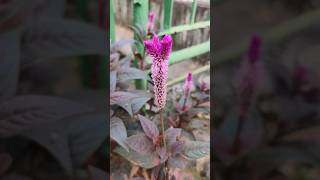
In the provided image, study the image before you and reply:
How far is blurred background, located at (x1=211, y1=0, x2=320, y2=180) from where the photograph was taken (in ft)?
3.27

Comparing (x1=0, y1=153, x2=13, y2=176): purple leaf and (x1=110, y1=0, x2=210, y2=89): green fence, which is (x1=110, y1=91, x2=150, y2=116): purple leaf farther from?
(x1=0, y1=153, x2=13, y2=176): purple leaf

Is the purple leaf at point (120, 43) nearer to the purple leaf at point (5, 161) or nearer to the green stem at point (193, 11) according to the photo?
the green stem at point (193, 11)

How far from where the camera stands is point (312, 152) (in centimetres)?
104

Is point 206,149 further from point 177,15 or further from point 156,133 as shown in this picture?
point 177,15

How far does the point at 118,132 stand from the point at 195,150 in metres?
0.21

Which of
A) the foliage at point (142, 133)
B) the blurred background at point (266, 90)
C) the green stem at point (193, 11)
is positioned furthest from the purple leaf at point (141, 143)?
the green stem at point (193, 11)

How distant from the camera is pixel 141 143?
1211mm

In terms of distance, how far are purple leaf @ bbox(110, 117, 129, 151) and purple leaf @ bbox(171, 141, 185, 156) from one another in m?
0.12

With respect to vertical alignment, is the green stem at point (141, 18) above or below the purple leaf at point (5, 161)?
above

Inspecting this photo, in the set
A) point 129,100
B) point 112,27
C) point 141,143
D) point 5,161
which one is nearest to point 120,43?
point 112,27

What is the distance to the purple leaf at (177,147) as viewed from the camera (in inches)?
48.4

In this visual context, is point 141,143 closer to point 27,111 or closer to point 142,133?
point 142,133

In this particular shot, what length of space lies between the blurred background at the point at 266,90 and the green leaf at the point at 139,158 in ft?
0.74

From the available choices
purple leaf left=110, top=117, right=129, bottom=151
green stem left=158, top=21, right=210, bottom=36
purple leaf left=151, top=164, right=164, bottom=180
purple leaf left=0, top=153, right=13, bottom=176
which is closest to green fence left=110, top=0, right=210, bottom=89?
green stem left=158, top=21, right=210, bottom=36
